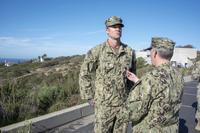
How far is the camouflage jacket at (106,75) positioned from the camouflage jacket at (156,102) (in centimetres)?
117

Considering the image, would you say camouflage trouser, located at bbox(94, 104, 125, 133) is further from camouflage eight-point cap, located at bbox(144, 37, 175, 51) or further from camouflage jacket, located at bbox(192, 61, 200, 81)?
camouflage jacket, located at bbox(192, 61, 200, 81)

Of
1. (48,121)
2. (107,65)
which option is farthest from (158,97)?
(48,121)

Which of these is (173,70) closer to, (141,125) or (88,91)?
(141,125)

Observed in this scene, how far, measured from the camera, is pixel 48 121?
6566 millimetres

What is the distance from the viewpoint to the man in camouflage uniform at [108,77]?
4.48 m

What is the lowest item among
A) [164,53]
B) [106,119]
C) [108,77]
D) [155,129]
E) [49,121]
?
[49,121]

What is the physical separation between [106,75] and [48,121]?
101 inches

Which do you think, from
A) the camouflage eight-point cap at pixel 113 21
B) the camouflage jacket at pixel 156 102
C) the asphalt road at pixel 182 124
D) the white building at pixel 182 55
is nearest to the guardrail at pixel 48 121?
the asphalt road at pixel 182 124

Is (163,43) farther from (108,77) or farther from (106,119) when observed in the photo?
(106,119)

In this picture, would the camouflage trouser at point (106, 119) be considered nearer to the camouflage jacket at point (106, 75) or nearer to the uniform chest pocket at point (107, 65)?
the camouflage jacket at point (106, 75)

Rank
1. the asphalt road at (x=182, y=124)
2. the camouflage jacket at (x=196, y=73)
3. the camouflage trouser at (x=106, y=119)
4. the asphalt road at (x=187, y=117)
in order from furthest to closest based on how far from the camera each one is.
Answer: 1. the asphalt road at (x=187, y=117)
2. the camouflage jacket at (x=196, y=73)
3. the asphalt road at (x=182, y=124)
4. the camouflage trouser at (x=106, y=119)

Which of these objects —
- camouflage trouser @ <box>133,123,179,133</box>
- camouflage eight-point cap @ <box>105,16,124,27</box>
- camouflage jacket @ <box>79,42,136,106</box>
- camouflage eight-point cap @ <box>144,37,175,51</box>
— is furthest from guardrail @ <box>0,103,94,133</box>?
camouflage eight-point cap @ <box>144,37,175,51</box>

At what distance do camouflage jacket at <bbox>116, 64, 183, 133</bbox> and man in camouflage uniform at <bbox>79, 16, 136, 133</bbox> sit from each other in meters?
1.11

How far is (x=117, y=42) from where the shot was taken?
15.5 feet
